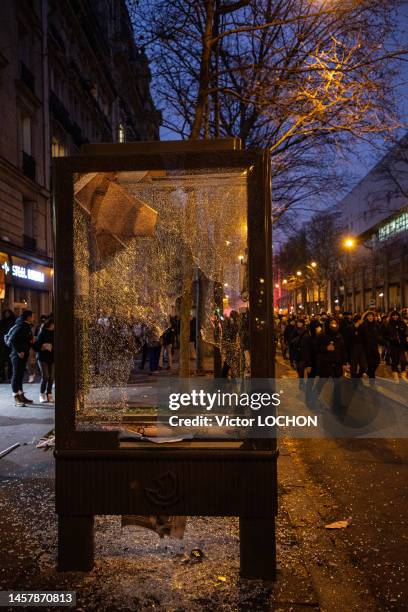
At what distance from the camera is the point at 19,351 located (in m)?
10.5

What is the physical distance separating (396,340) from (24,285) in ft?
45.3

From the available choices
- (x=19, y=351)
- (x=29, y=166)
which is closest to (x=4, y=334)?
(x=19, y=351)

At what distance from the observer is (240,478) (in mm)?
3553

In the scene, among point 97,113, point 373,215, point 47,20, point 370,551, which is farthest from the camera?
point 373,215

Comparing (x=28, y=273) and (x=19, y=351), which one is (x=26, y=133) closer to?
(x=28, y=273)

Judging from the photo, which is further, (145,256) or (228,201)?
(145,256)

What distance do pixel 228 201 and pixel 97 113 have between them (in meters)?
36.0

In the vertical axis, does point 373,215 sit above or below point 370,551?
above

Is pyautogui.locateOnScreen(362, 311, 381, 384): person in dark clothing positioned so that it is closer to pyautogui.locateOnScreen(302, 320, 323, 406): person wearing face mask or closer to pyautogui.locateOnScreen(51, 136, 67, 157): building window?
pyautogui.locateOnScreen(302, 320, 323, 406): person wearing face mask

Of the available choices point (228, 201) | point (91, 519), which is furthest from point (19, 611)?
point (228, 201)

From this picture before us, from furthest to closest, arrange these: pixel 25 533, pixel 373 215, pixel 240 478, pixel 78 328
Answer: pixel 373 215, pixel 25 533, pixel 78 328, pixel 240 478

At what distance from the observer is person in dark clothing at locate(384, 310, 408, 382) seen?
1408 centimetres

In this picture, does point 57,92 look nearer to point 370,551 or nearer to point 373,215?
point 370,551

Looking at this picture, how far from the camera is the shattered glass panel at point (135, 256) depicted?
13.2 ft
